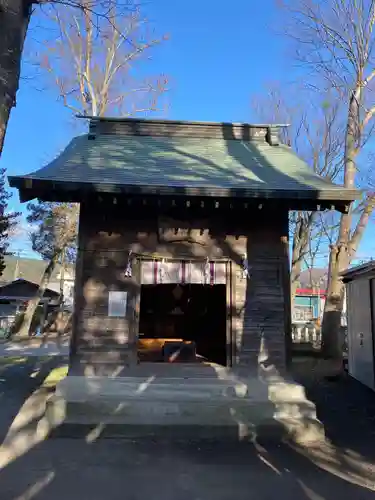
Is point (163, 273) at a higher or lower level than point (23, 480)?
higher

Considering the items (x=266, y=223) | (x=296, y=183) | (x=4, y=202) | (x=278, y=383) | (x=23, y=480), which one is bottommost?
(x=23, y=480)

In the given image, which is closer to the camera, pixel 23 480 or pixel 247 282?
pixel 23 480

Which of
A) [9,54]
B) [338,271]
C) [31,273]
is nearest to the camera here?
[9,54]

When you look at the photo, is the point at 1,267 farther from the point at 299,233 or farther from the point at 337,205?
the point at 299,233

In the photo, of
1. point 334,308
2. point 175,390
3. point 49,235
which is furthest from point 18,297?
point 175,390

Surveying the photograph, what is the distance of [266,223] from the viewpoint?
7.39 m

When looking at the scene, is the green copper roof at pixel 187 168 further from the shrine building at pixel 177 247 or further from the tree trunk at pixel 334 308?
the tree trunk at pixel 334 308

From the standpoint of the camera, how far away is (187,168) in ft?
25.3

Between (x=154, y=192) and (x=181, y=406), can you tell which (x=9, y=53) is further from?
(x=181, y=406)

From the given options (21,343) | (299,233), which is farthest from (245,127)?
(21,343)

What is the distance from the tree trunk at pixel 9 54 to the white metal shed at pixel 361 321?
6.93 m

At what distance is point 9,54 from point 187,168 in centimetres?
405

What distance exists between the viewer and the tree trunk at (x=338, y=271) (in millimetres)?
11766

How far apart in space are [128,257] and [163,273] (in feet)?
2.17
